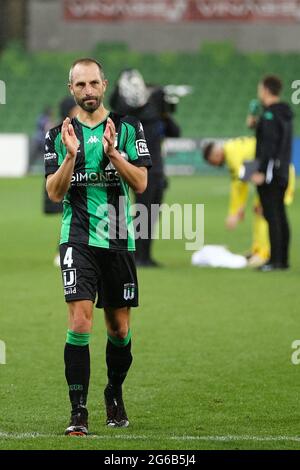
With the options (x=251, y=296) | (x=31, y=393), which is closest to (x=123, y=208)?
(x=31, y=393)

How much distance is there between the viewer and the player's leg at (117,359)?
7164 mm

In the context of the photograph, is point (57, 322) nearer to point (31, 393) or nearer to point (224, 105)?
point (31, 393)

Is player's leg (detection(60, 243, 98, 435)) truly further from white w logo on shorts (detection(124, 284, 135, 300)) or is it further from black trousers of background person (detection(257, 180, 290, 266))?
black trousers of background person (detection(257, 180, 290, 266))

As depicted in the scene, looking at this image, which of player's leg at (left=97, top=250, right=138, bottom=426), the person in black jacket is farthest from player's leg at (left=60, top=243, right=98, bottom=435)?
the person in black jacket

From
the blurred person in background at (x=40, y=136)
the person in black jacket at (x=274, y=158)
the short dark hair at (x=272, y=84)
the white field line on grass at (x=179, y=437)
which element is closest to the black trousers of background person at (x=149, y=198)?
the person in black jacket at (x=274, y=158)

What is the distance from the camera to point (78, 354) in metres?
6.91

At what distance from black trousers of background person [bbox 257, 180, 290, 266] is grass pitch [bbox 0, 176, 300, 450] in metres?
0.44

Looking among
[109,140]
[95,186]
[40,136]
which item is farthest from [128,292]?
[40,136]

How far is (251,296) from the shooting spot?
1315 centimetres

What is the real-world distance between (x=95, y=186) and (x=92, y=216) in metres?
0.16

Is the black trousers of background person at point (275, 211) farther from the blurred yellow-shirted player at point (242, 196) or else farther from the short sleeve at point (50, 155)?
the short sleeve at point (50, 155)

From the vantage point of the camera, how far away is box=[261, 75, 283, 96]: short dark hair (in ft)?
48.7

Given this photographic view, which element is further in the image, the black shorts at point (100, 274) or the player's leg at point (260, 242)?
the player's leg at point (260, 242)

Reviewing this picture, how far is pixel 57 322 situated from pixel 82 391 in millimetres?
4633
